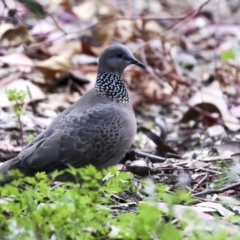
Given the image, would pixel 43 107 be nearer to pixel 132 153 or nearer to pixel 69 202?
pixel 132 153

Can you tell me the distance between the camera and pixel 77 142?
465cm

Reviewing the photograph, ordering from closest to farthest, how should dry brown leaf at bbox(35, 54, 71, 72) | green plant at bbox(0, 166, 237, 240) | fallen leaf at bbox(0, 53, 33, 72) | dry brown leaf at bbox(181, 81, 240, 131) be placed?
green plant at bbox(0, 166, 237, 240), dry brown leaf at bbox(181, 81, 240, 131), fallen leaf at bbox(0, 53, 33, 72), dry brown leaf at bbox(35, 54, 71, 72)

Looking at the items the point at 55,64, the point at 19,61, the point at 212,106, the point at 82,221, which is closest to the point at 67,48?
the point at 55,64

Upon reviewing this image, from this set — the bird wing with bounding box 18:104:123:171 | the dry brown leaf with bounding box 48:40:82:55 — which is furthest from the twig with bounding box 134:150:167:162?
the dry brown leaf with bounding box 48:40:82:55

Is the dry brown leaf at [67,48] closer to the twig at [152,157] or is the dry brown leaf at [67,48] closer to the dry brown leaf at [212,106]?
the dry brown leaf at [212,106]

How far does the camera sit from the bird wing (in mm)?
4500

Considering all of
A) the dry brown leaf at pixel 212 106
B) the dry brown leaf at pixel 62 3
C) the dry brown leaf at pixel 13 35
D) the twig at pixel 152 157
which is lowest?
the dry brown leaf at pixel 212 106

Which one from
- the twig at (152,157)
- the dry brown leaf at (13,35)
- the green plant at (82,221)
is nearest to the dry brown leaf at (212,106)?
the twig at (152,157)

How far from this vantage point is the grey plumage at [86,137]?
4.50 m

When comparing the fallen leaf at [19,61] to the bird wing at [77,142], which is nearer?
the bird wing at [77,142]

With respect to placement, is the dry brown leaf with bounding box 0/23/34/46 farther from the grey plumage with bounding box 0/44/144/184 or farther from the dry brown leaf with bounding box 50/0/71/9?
the grey plumage with bounding box 0/44/144/184

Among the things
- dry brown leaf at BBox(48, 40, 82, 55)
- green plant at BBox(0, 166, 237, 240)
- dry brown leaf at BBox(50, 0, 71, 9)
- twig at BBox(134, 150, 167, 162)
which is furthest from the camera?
dry brown leaf at BBox(50, 0, 71, 9)

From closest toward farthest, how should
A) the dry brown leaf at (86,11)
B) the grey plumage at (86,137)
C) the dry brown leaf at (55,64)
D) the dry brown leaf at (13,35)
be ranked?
the grey plumage at (86,137) → the dry brown leaf at (55,64) → the dry brown leaf at (13,35) → the dry brown leaf at (86,11)

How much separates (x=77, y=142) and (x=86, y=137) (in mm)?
85
